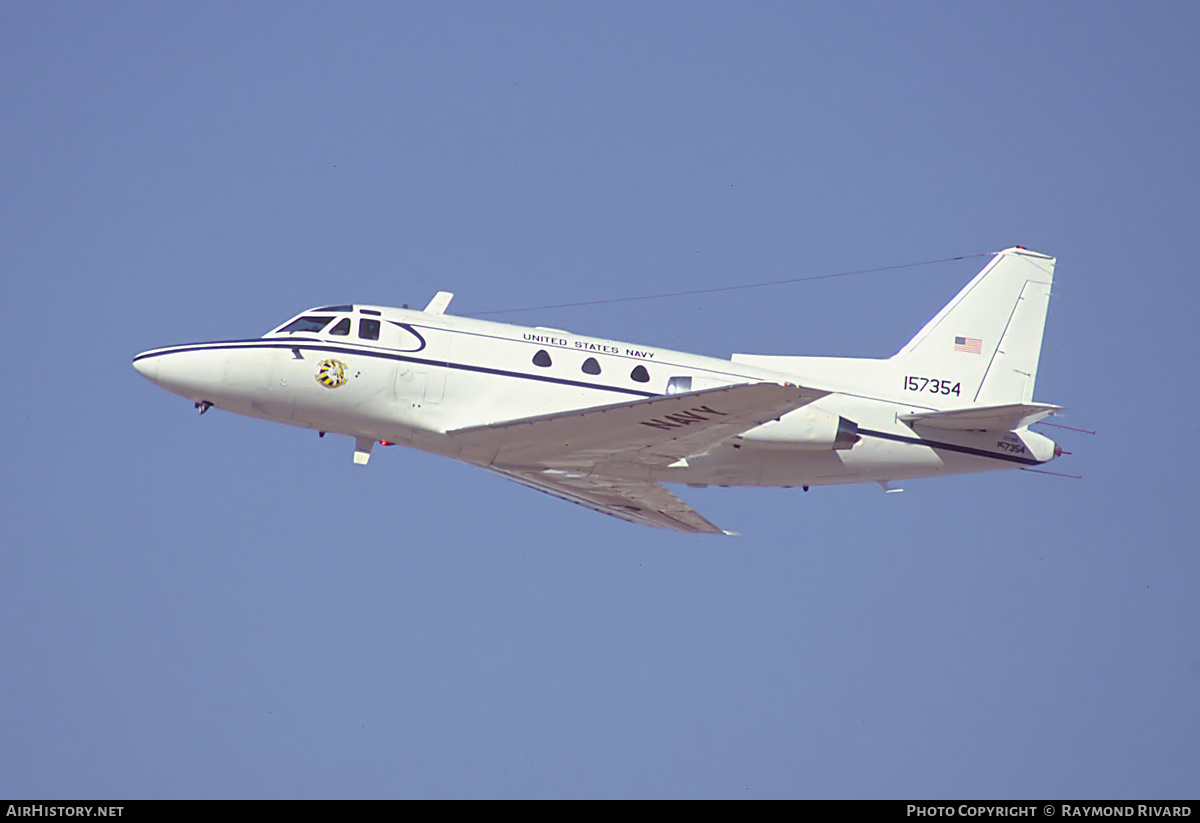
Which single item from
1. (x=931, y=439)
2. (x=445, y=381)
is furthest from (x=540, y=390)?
(x=931, y=439)

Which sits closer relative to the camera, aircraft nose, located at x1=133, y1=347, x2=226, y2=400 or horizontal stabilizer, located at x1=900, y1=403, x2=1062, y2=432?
aircraft nose, located at x1=133, y1=347, x2=226, y2=400

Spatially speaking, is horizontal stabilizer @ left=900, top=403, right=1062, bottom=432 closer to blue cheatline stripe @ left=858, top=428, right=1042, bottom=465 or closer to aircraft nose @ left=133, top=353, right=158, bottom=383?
blue cheatline stripe @ left=858, top=428, right=1042, bottom=465

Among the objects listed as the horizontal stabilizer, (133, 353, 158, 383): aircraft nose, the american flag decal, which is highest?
the american flag decal

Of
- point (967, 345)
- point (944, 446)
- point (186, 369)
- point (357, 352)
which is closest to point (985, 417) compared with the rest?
point (944, 446)

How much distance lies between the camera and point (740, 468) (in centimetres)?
3366

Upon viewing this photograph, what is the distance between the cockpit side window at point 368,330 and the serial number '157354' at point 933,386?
499 inches

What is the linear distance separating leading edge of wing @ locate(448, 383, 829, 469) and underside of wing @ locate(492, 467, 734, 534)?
1.08 meters

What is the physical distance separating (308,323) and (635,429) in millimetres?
7874

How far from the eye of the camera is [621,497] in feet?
118

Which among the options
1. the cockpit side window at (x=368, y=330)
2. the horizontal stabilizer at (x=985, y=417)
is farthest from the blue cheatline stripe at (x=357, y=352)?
the horizontal stabilizer at (x=985, y=417)

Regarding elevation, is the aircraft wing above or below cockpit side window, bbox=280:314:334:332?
below

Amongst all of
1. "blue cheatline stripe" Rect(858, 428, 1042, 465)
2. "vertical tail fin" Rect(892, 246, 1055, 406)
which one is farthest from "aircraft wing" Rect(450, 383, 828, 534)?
"vertical tail fin" Rect(892, 246, 1055, 406)

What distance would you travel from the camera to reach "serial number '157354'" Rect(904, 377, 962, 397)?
35.0m

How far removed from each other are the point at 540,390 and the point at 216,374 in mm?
7197
